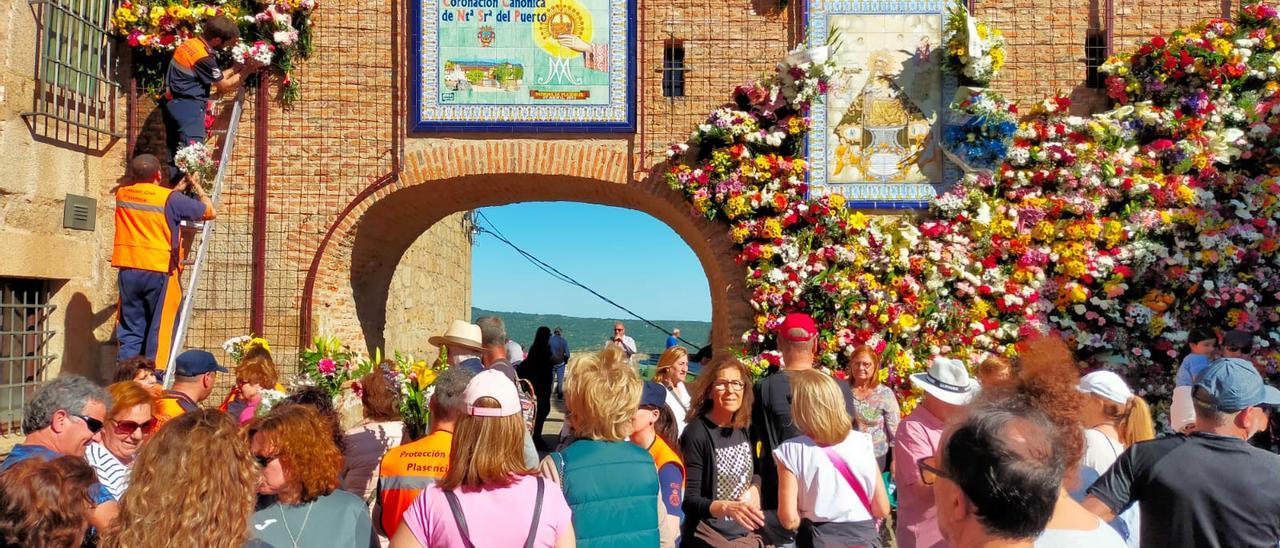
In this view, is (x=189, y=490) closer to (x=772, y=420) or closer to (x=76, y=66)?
(x=772, y=420)

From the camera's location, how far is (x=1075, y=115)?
9047 mm

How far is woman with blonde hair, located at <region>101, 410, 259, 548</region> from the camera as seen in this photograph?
2459 millimetres

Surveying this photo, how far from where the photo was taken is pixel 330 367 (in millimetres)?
7961

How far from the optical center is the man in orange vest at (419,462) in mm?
3414

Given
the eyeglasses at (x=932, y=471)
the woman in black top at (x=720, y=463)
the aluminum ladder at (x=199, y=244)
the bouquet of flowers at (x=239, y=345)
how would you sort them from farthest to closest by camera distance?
the bouquet of flowers at (x=239, y=345), the aluminum ladder at (x=199, y=244), the woman in black top at (x=720, y=463), the eyeglasses at (x=932, y=471)

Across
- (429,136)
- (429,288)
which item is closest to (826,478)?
(429,136)

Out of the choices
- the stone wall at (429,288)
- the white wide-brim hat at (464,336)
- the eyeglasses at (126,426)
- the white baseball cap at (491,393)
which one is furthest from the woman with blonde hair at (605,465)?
the stone wall at (429,288)

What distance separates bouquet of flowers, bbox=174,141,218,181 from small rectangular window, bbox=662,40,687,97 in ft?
13.5

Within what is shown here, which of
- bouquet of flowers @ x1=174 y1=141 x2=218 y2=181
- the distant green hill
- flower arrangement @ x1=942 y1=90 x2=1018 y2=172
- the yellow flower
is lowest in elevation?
the distant green hill

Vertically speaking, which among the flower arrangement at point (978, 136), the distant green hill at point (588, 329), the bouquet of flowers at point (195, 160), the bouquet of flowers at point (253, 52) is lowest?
the distant green hill at point (588, 329)

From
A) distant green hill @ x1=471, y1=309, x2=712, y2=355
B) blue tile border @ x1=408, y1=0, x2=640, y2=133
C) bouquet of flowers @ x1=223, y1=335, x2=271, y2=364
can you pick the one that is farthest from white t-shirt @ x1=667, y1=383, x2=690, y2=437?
distant green hill @ x1=471, y1=309, x2=712, y2=355

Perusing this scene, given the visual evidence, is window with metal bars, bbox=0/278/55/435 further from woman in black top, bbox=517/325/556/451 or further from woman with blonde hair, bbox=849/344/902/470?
woman with blonde hair, bbox=849/344/902/470

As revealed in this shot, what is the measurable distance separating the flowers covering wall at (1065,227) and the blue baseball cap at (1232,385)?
5068 mm

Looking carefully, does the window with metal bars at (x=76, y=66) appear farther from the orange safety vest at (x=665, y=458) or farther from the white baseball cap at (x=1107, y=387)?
the white baseball cap at (x=1107, y=387)
